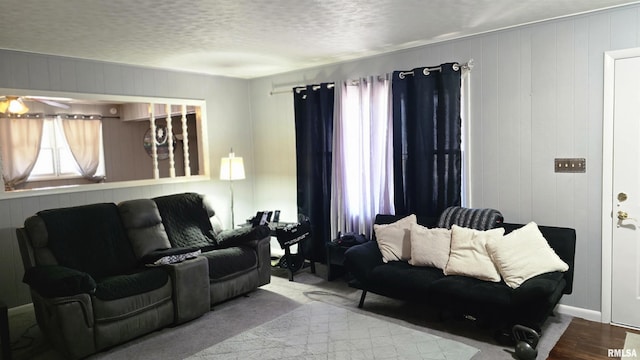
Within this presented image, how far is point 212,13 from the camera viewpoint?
3.04m

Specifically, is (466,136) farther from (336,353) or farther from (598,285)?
Result: (336,353)

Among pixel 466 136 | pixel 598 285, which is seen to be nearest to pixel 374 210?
pixel 466 136

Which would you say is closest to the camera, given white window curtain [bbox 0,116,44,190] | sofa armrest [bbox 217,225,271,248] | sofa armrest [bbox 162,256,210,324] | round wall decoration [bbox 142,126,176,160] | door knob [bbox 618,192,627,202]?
door knob [bbox 618,192,627,202]

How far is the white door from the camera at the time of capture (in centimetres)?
322

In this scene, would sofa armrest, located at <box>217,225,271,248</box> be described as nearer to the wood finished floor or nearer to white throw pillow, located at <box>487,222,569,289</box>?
white throw pillow, located at <box>487,222,569,289</box>

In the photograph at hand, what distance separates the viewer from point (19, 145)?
19.5 ft

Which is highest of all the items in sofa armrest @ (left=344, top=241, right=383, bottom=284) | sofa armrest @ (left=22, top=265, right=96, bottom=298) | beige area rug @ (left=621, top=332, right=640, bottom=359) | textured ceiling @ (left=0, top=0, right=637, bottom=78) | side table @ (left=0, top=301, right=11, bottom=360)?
textured ceiling @ (left=0, top=0, right=637, bottom=78)

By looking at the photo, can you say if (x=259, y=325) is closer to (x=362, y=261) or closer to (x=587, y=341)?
(x=362, y=261)

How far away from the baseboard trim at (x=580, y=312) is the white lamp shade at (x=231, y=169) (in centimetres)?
364

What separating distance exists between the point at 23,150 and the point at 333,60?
4.47 m

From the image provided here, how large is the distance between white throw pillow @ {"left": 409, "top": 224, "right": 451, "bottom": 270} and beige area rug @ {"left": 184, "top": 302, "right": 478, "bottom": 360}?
587mm

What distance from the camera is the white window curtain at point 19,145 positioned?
580 centimetres

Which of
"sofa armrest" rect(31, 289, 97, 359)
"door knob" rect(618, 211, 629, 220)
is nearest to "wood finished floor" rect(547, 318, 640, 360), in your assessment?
"door knob" rect(618, 211, 629, 220)

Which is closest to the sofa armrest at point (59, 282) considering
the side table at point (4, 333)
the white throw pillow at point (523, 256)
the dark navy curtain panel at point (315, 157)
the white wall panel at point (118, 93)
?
the side table at point (4, 333)
